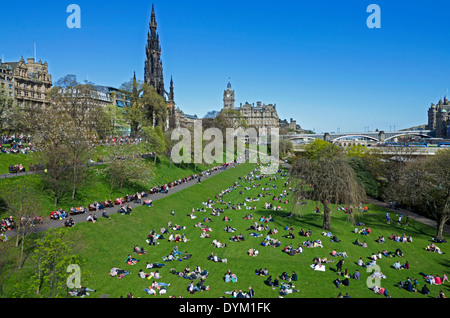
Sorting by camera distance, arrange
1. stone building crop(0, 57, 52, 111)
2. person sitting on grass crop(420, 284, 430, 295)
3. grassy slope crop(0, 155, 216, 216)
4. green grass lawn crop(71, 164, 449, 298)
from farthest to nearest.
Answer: stone building crop(0, 57, 52, 111)
grassy slope crop(0, 155, 216, 216)
green grass lawn crop(71, 164, 449, 298)
person sitting on grass crop(420, 284, 430, 295)

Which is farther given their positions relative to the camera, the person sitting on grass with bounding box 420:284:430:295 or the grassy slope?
the grassy slope

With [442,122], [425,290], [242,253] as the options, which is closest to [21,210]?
[242,253]

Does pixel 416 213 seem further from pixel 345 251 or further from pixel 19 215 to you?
pixel 19 215

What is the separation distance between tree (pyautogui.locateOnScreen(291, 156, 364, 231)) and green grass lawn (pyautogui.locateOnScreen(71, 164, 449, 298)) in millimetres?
3549

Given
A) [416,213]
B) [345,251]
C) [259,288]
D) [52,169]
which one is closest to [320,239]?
[345,251]

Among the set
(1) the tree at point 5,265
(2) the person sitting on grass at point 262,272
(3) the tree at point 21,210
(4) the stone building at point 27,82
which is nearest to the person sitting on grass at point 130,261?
(3) the tree at point 21,210

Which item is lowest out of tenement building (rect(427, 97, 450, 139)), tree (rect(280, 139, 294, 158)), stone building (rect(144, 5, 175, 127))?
tree (rect(280, 139, 294, 158))

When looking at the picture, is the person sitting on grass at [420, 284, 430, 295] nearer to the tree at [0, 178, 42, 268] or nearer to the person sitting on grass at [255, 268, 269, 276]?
the person sitting on grass at [255, 268, 269, 276]

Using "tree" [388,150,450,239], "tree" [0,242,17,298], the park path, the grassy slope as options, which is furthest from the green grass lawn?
the grassy slope

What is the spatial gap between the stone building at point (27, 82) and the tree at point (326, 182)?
53208 mm

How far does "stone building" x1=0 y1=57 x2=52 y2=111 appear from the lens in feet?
202

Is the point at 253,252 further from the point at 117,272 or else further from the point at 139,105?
the point at 139,105

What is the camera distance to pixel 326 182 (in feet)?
92.3

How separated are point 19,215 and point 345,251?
960 inches
